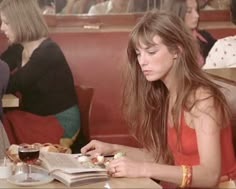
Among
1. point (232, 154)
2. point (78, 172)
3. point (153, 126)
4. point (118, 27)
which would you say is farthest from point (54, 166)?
point (118, 27)

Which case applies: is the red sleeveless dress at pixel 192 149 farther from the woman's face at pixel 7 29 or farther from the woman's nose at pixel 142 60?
the woman's face at pixel 7 29

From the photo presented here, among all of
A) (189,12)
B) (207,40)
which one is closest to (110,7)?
(189,12)

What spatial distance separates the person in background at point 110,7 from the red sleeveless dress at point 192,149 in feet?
7.62

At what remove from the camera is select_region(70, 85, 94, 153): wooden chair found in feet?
13.5

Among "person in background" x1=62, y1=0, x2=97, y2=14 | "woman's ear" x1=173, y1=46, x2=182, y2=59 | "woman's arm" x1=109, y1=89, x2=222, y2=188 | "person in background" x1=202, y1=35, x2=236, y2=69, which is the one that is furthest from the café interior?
"woman's arm" x1=109, y1=89, x2=222, y2=188

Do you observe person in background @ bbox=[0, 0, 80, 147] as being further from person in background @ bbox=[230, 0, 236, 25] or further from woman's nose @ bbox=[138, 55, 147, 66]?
woman's nose @ bbox=[138, 55, 147, 66]

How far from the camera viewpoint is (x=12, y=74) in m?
4.18

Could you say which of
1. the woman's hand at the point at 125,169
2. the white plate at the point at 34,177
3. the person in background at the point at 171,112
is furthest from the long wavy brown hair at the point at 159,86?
the white plate at the point at 34,177

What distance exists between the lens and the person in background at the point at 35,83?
13.3ft

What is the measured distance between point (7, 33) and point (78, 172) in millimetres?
2467

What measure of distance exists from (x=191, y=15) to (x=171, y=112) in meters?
2.35

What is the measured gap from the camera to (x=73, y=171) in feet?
6.32

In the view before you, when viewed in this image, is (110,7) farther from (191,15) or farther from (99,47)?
(191,15)

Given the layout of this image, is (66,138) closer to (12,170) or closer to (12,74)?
(12,74)
